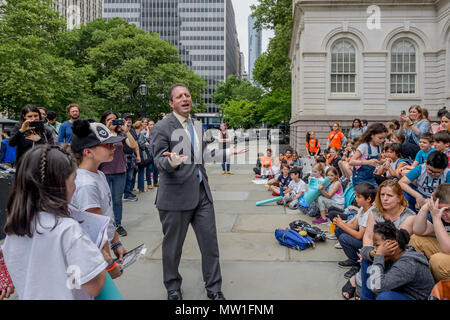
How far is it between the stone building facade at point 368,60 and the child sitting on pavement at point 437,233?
1666cm

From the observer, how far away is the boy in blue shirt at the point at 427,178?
4.66m

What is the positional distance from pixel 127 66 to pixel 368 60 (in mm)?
24616

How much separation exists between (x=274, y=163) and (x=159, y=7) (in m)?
131

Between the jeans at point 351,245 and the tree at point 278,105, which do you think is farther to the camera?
the tree at point 278,105

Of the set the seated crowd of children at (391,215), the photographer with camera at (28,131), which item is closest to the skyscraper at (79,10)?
the photographer with camera at (28,131)

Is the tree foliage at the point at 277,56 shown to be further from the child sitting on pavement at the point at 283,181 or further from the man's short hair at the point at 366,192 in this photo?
the man's short hair at the point at 366,192

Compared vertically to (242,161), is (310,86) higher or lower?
higher

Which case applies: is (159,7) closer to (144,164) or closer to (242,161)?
(242,161)

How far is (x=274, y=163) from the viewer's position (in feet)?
41.2

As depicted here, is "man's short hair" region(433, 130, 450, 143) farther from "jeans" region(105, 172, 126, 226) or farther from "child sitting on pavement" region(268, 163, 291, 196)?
"jeans" region(105, 172, 126, 226)

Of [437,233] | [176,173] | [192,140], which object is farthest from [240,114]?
[437,233]

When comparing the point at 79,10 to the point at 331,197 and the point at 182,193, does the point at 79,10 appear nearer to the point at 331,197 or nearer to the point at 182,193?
the point at 331,197

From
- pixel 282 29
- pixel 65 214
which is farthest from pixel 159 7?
pixel 65 214

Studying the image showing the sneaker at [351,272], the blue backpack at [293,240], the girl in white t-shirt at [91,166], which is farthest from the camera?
the blue backpack at [293,240]
